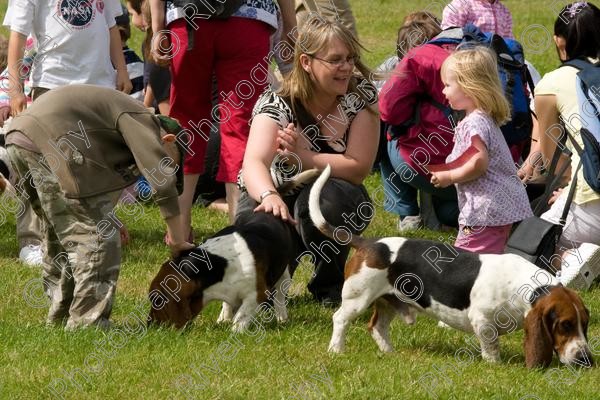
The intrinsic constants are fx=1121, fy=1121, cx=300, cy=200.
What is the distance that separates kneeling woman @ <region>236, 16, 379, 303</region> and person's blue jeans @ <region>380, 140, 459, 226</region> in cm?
215

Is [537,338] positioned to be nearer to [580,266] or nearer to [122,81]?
[580,266]

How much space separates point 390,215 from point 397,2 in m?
11.2

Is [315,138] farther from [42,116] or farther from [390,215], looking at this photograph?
[390,215]

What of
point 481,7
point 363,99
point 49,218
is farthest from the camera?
point 481,7

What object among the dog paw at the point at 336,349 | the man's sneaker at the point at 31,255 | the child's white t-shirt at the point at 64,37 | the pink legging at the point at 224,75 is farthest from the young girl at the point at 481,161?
the man's sneaker at the point at 31,255

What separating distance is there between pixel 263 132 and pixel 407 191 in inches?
118

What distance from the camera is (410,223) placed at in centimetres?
872

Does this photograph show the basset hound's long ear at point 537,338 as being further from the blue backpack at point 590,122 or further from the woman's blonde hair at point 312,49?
the blue backpack at point 590,122

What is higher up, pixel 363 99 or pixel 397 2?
pixel 363 99

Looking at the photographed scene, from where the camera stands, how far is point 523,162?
28.1 ft

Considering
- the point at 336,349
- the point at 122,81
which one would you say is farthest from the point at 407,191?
the point at 336,349

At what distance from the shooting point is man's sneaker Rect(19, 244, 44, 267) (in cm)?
740

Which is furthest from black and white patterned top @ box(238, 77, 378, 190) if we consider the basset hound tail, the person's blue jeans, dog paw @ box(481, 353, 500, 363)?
the person's blue jeans

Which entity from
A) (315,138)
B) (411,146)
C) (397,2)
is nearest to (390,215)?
(411,146)
